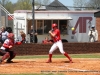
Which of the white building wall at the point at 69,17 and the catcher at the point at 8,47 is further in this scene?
the white building wall at the point at 69,17

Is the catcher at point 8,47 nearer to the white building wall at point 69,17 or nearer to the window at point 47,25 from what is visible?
the white building wall at point 69,17

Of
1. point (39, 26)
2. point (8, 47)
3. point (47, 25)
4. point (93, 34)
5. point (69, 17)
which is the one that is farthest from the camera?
point (47, 25)

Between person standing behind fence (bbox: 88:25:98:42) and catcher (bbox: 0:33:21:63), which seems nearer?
catcher (bbox: 0:33:21:63)

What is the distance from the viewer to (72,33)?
114 ft

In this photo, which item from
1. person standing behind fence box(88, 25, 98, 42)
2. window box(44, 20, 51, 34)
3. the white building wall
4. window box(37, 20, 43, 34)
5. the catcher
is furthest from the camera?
window box(44, 20, 51, 34)

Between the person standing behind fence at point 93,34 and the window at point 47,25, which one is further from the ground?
the window at point 47,25

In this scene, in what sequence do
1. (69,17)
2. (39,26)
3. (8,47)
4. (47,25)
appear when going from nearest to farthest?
(8,47)
(69,17)
(39,26)
(47,25)

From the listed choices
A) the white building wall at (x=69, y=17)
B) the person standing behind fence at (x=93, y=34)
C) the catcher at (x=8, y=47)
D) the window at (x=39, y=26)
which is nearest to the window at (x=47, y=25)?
the window at (x=39, y=26)

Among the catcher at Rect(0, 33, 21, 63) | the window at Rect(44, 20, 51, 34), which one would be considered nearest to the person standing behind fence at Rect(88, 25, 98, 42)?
the window at Rect(44, 20, 51, 34)

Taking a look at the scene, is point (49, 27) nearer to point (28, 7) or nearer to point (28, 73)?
point (28, 73)

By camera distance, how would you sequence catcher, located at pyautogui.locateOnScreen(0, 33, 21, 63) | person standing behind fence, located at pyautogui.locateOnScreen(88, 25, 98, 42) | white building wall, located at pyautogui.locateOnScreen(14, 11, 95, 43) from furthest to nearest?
white building wall, located at pyautogui.locateOnScreen(14, 11, 95, 43) < person standing behind fence, located at pyautogui.locateOnScreen(88, 25, 98, 42) < catcher, located at pyautogui.locateOnScreen(0, 33, 21, 63)

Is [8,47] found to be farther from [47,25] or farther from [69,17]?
[47,25]

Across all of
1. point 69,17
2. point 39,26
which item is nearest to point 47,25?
point 39,26

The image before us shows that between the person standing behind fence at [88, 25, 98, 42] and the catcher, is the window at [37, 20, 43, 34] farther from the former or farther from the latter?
the catcher
